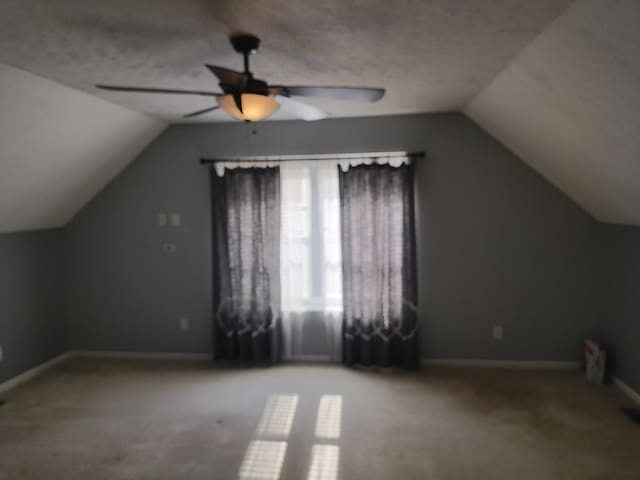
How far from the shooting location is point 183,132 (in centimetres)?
431

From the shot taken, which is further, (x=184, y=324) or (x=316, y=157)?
(x=184, y=324)

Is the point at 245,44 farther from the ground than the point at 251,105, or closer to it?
farther from the ground

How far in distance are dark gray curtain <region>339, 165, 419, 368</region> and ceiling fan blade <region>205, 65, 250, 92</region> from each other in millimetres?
2206

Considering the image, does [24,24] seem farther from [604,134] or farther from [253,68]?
[604,134]

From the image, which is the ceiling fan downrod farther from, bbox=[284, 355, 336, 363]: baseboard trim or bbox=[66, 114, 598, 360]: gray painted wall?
bbox=[284, 355, 336, 363]: baseboard trim

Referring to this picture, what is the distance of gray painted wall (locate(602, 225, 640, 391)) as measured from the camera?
3365 millimetres

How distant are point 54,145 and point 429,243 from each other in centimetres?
320

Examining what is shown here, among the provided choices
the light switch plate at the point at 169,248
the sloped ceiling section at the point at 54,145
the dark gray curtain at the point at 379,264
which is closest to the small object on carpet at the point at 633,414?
the dark gray curtain at the point at 379,264

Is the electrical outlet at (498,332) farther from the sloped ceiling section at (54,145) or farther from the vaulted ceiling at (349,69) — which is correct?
the sloped ceiling section at (54,145)

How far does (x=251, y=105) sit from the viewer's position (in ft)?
6.48

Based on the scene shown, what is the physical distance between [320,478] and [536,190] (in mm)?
3009

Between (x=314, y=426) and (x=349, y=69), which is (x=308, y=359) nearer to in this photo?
(x=314, y=426)

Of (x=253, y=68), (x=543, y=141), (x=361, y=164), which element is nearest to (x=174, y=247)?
(x=361, y=164)

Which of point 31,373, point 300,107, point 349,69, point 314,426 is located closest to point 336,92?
point 300,107
